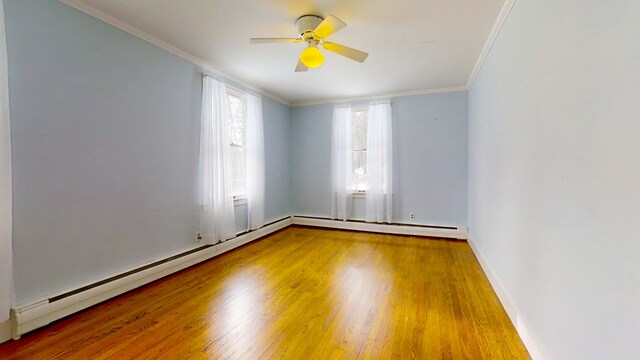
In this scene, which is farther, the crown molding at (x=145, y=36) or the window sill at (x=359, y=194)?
the window sill at (x=359, y=194)

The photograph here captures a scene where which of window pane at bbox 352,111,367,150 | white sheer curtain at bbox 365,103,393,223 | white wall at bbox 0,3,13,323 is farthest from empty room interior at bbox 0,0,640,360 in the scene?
window pane at bbox 352,111,367,150

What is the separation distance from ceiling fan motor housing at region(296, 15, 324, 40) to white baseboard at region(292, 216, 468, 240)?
136 inches

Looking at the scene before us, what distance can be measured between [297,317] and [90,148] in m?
2.24

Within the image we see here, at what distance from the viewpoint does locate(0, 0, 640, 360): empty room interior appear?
1121 mm

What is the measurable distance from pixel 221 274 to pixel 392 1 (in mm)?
3116

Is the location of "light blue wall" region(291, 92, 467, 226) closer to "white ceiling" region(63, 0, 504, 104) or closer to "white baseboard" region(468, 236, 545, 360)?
"white ceiling" region(63, 0, 504, 104)

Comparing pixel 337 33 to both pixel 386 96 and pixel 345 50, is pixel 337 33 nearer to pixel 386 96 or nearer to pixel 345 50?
pixel 345 50

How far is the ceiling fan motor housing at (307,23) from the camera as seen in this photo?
7.41 ft

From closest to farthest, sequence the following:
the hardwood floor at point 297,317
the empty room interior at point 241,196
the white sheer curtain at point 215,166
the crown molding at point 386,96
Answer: the empty room interior at point 241,196 < the hardwood floor at point 297,317 < the white sheer curtain at point 215,166 < the crown molding at point 386,96

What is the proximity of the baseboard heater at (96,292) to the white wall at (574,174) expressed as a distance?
3228mm

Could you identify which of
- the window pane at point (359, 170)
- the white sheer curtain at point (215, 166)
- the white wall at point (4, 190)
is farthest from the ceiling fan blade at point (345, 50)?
the window pane at point (359, 170)

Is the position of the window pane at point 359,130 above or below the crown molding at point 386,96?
below

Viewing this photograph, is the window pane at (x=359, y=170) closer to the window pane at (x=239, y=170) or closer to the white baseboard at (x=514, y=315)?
the window pane at (x=239, y=170)

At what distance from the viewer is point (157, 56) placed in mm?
2789
